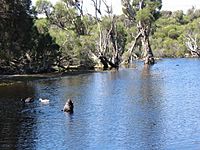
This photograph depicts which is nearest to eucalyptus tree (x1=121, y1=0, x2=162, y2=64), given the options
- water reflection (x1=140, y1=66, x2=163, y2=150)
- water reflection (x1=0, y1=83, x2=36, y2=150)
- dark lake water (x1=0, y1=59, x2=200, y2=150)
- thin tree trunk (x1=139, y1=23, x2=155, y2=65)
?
thin tree trunk (x1=139, y1=23, x2=155, y2=65)

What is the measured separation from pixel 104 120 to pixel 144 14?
84.3m

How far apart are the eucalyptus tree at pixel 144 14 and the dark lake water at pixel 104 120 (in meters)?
63.3

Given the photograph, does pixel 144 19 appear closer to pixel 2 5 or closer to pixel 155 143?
pixel 2 5

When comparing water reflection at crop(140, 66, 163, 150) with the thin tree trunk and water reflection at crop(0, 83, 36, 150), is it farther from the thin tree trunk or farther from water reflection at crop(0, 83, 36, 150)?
the thin tree trunk

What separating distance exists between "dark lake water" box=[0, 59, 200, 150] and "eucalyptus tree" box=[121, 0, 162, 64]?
6329 cm

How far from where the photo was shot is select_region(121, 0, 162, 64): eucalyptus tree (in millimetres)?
117325

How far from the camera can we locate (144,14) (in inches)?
4577

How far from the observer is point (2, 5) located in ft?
221

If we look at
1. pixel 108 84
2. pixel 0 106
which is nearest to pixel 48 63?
pixel 108 84

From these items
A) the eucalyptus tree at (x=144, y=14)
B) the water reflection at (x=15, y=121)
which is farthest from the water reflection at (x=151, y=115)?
the eucalyptus tree at (x=144, y=14)

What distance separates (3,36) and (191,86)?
28986mm

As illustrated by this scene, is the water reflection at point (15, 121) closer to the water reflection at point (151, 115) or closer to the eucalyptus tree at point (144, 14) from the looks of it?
the water reflection at point (151, 115)

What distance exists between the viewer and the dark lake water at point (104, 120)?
90.2ft

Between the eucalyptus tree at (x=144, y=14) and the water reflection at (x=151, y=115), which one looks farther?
the eucalyptus tree at (x=144, y=14)
